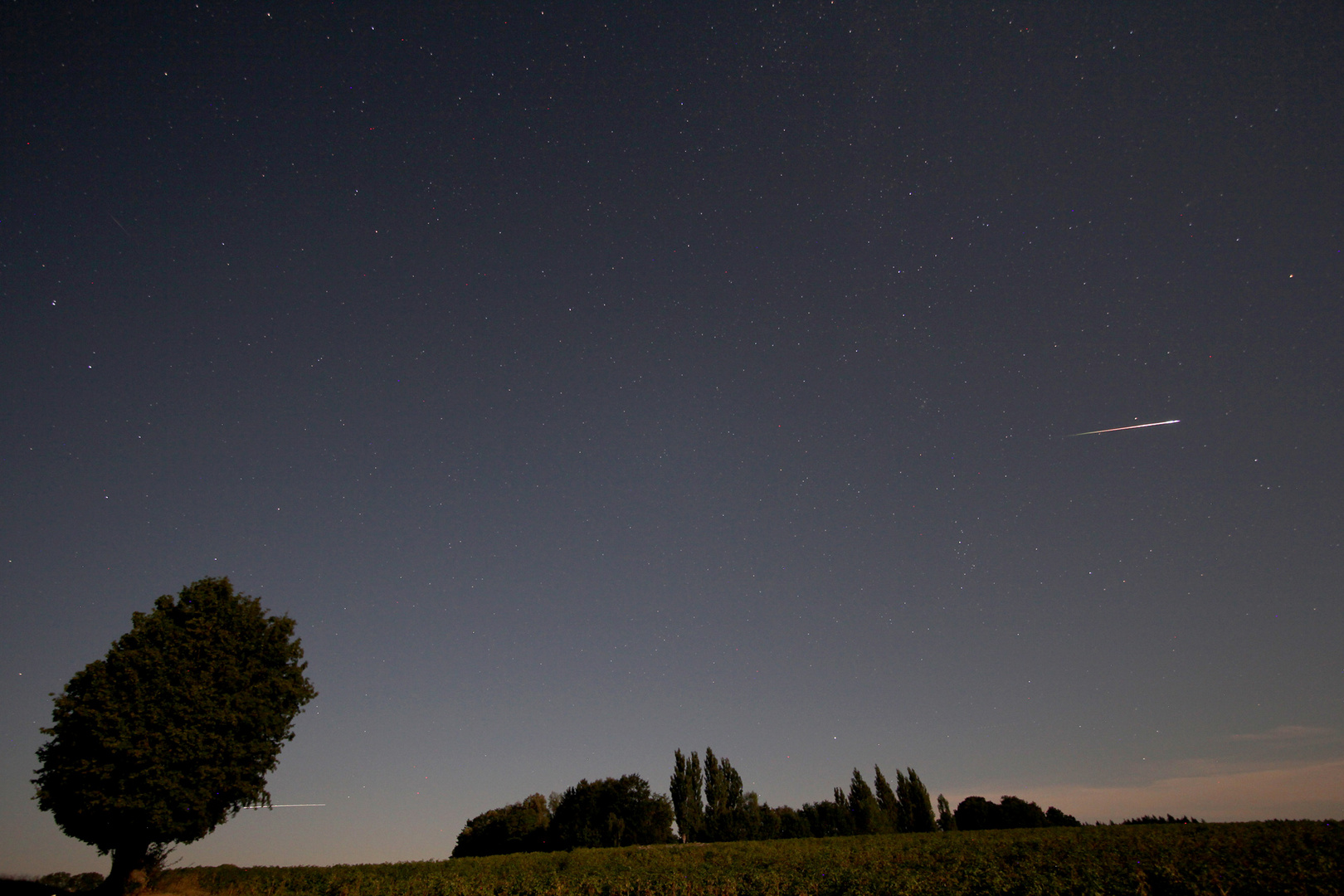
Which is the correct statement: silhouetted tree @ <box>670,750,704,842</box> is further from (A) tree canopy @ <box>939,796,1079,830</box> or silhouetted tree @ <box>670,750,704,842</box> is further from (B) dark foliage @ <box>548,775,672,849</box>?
(A) tree canopy @ <box>939,796,1079,830</box>

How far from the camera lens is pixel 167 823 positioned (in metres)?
22.6

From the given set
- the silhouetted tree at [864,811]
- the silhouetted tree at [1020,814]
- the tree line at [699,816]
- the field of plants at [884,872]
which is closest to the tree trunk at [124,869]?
the field of plants at [884,872]

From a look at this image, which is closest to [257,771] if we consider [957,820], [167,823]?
[167,823]

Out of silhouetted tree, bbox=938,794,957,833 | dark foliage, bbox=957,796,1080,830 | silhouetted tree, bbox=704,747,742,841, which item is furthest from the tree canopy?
silhouetted tree, bbox=704,747,742,841

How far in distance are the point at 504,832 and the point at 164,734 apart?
57.2 m

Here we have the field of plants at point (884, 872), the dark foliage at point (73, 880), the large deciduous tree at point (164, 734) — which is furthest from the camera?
the dark foliage at point (73, 880)

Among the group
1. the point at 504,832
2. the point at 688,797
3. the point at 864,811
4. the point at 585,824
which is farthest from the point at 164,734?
the point at 864,811

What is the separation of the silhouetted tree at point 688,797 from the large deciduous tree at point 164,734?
206 ft

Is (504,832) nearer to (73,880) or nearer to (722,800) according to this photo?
(722,800)

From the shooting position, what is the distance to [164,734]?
2330 cm

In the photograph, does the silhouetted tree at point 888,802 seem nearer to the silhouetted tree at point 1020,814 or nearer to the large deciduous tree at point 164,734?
the silhouetted tree at point 1020,814

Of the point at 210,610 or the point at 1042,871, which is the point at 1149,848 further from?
the point at 210,610

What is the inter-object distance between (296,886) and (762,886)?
65.5 feet

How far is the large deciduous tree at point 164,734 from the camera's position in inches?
890
